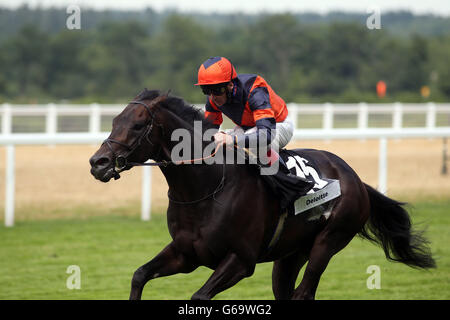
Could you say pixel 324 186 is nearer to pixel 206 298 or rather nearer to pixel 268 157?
pixel 268 157

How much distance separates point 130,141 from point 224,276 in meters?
0.91

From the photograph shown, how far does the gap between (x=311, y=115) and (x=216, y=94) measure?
1500 cm

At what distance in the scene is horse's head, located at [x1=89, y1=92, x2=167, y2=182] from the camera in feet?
11.9

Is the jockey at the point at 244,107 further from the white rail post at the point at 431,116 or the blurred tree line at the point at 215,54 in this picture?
the blurred tree line at the point at 215,54

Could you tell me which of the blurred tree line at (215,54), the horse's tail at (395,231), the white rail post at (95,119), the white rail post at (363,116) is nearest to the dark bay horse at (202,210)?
the horse's tail at (395,231)

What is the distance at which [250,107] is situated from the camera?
13.4ft

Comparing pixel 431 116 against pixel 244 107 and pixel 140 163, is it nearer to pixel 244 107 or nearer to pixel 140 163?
pixel 244 107

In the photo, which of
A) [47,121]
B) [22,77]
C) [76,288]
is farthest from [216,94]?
[22,77]

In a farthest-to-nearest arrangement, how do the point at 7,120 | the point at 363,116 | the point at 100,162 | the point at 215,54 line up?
the point at 215,54 → the point at 363,116 → the point at 7,120 → the point at 100,162

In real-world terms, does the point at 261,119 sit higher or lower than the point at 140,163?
higher

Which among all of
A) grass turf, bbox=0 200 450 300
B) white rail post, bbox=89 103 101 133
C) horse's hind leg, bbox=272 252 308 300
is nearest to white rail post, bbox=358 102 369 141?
white rail post, bbox=89 103 101 133

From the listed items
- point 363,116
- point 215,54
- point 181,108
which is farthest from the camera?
point 215,54

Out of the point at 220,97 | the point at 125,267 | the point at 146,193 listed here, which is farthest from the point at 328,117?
the point at 220,97

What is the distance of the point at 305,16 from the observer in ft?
369
